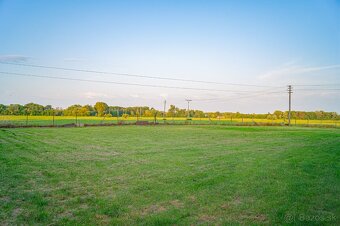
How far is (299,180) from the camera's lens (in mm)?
6688

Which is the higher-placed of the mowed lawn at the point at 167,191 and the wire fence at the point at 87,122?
the wire fence at the point at 87,122

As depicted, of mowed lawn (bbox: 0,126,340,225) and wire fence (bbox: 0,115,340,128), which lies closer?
mowed lawn (bbox: 0,126,340,225)

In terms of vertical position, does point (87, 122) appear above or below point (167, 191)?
above

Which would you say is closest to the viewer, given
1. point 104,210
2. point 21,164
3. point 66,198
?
point 104,210

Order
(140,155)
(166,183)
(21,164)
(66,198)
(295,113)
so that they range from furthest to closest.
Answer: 1. (295,113)
2. (140,155)
3. (21,164)
4. (166,183)
5. (66,198)

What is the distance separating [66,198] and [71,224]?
1355mm

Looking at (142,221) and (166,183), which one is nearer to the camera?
(142,221)

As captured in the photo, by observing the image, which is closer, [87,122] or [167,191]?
[167,191]

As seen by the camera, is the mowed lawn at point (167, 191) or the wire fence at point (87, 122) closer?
the mowed lawn at point (167, 191)

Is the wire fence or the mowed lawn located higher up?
the wire fence

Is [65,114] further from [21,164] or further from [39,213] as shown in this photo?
[39,213]

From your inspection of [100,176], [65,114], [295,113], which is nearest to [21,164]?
[100,176]

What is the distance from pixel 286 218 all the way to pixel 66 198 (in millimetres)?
3931

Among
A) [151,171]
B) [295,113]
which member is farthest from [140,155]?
[295,113]
